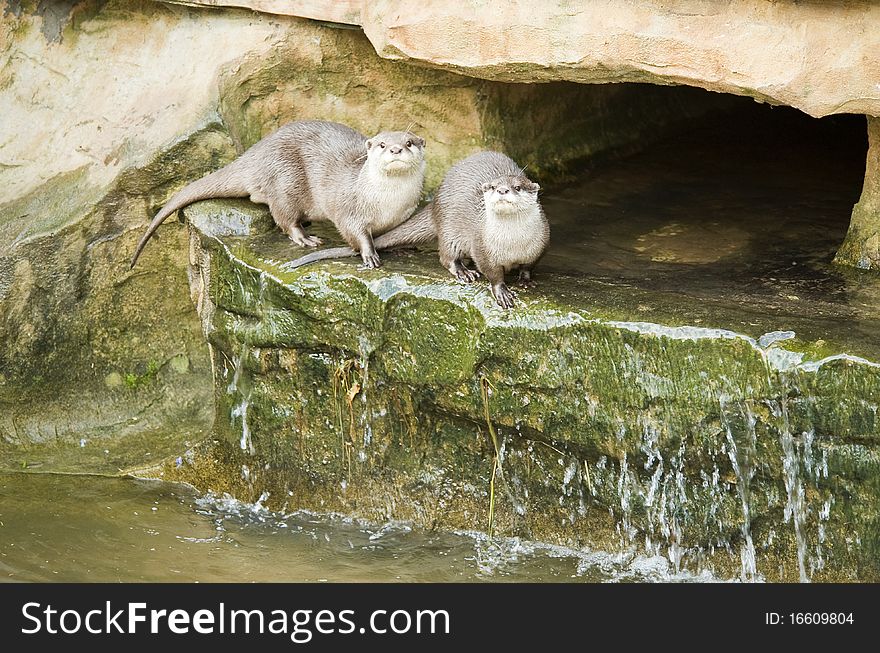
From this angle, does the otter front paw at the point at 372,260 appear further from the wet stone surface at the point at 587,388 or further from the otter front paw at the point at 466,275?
the otter front paw at the point at 466,275

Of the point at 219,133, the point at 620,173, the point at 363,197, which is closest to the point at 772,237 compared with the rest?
the point at 620,173

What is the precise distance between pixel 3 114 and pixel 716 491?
2.58m

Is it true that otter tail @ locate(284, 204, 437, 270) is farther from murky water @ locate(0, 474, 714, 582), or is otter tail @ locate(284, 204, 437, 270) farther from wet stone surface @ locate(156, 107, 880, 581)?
murky water @ locate(0, 474, 714, 582)

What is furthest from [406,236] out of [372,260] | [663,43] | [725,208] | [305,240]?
[725,208]

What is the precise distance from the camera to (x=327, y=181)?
3.90m

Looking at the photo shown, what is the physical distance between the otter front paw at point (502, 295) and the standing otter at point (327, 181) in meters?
0.40

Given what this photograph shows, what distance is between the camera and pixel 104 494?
391cm

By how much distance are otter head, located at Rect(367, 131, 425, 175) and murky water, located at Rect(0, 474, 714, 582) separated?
99cm

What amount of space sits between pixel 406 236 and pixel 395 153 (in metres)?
0.28

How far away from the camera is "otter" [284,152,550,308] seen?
3420 mm

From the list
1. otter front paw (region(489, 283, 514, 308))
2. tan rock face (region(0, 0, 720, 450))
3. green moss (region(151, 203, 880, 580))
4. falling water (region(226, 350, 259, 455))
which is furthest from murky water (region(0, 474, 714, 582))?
otter front paw (region(489, 283, 514, 308))

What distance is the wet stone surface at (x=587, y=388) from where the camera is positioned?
315 centimetres

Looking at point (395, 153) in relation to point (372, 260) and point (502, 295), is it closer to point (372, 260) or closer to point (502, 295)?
point (372, 260)

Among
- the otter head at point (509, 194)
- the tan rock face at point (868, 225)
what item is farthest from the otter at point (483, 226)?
the tan rock face at point (868, 225)
